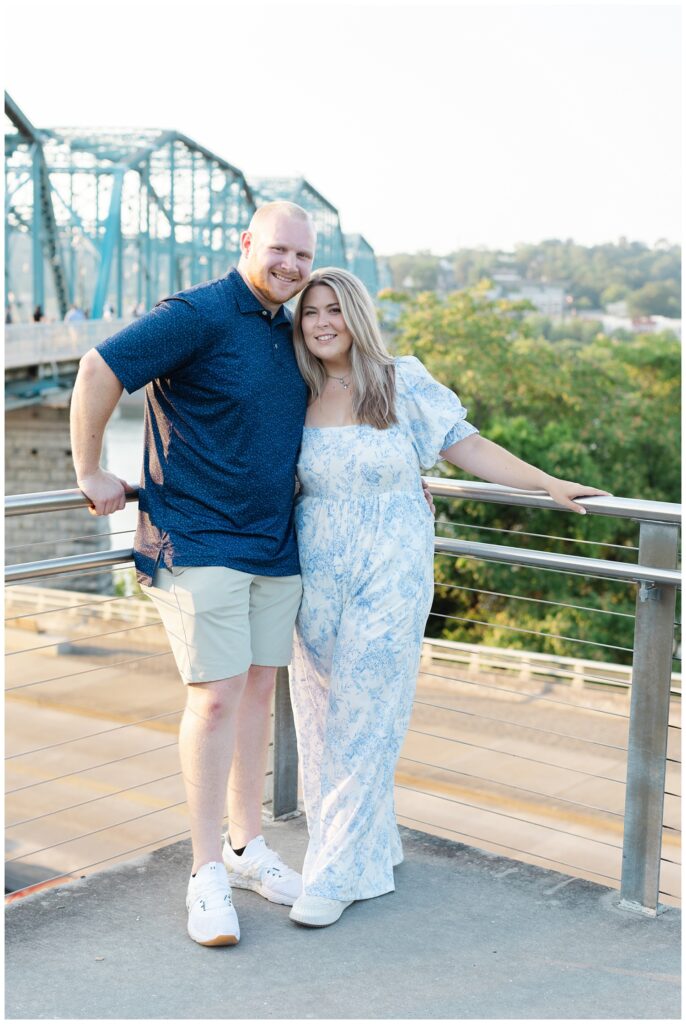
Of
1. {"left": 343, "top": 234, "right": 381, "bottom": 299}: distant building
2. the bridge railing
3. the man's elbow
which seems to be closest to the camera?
the man's elbow

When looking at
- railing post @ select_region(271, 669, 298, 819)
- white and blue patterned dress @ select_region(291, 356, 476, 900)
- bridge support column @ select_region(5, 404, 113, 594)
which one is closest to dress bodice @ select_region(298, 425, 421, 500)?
white and blue patterned dress @ select_region(291, 356, 476, 900)

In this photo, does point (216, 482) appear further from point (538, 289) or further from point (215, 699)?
point (538, 289)

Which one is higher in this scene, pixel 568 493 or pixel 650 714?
pixel 568 493

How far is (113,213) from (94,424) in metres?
40.8

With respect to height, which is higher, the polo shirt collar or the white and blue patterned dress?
the polo shirt collar

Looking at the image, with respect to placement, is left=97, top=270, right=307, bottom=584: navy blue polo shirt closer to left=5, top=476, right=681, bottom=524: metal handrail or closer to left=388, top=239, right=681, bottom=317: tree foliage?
left=5, top=476, right=681, bottom=524: metal handrail

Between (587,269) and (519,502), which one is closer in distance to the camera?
(519,502)

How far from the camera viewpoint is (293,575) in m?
2.66

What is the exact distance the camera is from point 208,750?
2561mm

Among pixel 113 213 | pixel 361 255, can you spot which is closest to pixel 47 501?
pixel 113 213

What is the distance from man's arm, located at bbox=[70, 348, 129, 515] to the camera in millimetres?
2398

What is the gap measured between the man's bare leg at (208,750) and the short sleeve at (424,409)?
0.69m

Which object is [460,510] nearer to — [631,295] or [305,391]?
[305,391]

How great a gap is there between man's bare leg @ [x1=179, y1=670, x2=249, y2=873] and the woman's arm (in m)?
0.75
